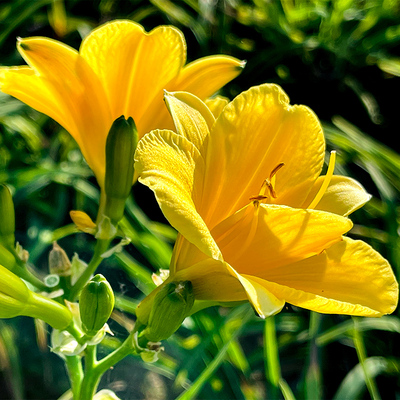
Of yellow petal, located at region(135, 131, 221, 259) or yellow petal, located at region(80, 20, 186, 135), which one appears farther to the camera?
yellow petal, located at region(80, 20, 186, 135)

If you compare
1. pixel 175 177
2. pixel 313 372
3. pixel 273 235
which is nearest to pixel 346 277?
pixel 273 235

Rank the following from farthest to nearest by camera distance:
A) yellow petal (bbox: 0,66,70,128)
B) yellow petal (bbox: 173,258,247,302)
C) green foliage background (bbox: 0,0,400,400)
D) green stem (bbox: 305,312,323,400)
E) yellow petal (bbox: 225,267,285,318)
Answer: green foliage background (bbox: 0,0,400,400) < green stem (bbox: 305,312,323,400) < yellow petal (bbox: 0,66,70,128) < yellow petal (bbox: 173,258,247,302) < yellow petal (bbox: 225,267,285,318)

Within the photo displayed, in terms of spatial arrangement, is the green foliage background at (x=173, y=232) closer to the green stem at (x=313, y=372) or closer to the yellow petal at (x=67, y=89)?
the green stem at (x=313, y=372)

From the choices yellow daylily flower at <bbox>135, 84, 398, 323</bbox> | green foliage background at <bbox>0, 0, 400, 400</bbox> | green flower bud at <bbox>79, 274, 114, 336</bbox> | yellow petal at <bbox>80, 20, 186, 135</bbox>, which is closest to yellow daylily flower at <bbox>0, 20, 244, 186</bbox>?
yellow petal at <bbox>80, 20, 186, 135</bbox>

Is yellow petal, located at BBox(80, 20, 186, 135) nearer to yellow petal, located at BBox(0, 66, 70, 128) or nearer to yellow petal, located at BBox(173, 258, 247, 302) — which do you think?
yellow petal, located at BBox(0, 66, 70, 128)

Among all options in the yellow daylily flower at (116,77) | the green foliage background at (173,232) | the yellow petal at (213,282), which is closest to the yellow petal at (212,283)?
the yellow petal at (213,282)

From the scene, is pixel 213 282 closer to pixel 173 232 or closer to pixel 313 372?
pixel 313 372
